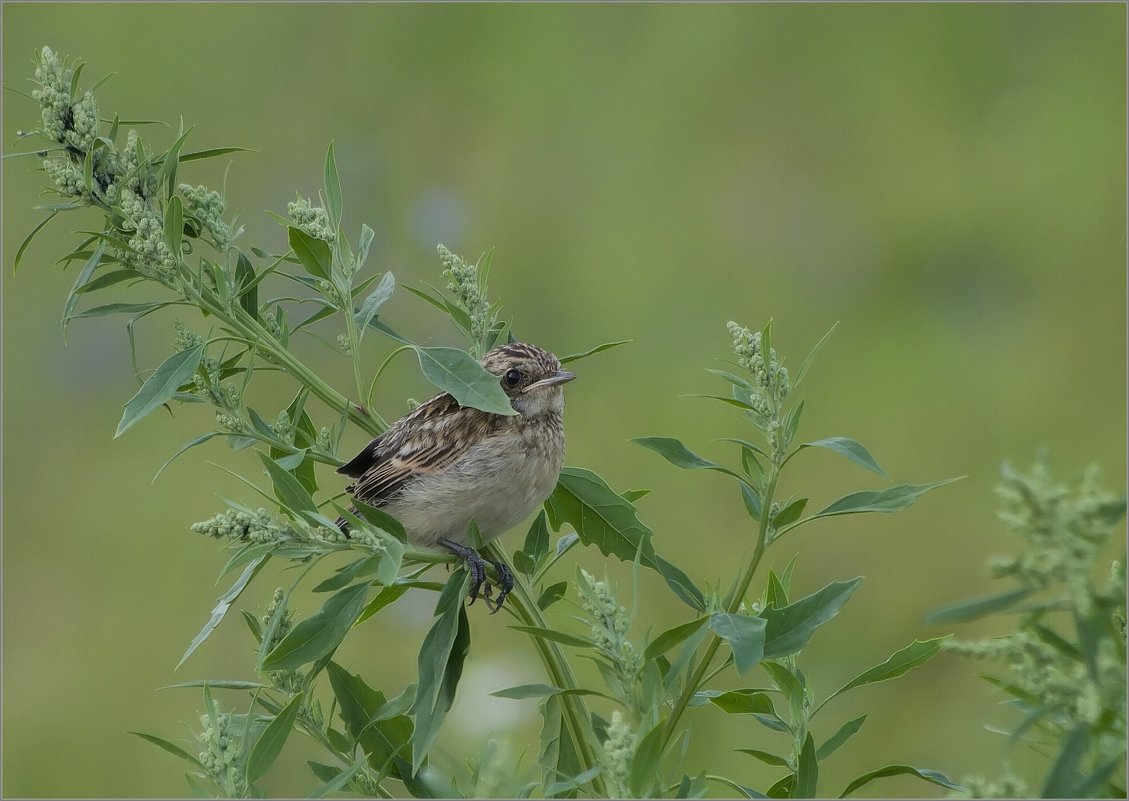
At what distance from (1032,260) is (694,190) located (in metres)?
2.21

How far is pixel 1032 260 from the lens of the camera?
746 centimetres

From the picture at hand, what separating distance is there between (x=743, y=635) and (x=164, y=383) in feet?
3.78

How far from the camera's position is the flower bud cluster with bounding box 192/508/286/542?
1.76 m

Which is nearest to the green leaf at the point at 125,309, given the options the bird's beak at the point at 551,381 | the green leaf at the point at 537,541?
the green leaf at the point at 537,541

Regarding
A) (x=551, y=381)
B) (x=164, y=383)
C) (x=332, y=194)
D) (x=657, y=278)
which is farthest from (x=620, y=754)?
(x=657, y=278)

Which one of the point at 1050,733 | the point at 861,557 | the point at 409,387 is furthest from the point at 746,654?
the point at 409,387

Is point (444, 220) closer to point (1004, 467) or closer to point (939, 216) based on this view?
point (939, 216)

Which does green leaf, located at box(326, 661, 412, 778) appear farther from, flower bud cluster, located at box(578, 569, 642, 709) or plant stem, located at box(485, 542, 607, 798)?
flower bud cluster, located at box(578, 569, 642, 709)

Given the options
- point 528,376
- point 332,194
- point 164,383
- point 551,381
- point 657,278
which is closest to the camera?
point 164,383

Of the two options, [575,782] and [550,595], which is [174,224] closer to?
[550,595]

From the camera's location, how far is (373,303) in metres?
2.59

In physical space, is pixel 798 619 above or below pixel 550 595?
below

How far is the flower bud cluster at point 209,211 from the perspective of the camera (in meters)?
2.39

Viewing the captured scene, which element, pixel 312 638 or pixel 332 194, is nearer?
pixel 312 638
